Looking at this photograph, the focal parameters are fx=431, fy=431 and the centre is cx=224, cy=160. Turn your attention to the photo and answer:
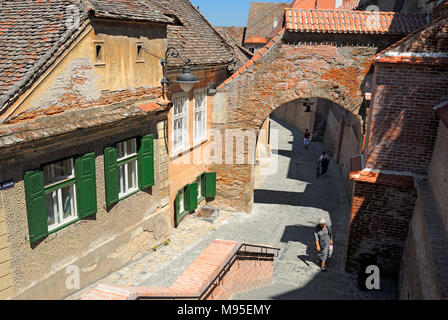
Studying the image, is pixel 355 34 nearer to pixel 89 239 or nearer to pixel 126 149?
pixel 126 149

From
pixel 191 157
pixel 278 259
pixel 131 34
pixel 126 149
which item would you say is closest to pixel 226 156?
pixel 191 157

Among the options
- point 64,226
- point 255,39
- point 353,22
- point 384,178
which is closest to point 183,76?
point 64,226

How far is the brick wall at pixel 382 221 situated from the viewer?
10.5 metres

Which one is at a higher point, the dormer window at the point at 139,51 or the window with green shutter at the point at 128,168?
the dormer window at the point at 139,51

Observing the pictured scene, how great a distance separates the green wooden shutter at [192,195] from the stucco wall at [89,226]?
1.60 metres

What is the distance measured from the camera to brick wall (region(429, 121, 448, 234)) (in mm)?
7461

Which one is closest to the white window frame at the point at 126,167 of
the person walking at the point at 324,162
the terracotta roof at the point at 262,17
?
the person walking at the point at 324,162

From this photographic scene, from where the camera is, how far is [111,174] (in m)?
9.76

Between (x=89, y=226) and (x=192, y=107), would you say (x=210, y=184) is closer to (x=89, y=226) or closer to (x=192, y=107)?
(x=192, y=107)

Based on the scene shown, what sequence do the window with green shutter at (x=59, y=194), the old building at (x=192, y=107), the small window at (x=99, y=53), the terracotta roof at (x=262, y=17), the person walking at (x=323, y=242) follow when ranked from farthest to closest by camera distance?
1. the terracotta roof at (x=262, y=17)
2. the old building at (x=192, y=107)
3. the person walking at (x=323, y=242)
4. the small window at (x=99, y=53)
5. the window with green shutter at (x=59, y=194)

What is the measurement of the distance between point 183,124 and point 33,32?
19.0 ft

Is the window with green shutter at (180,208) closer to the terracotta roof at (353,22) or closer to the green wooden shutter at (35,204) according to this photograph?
the green wooden shutter at (35,204)

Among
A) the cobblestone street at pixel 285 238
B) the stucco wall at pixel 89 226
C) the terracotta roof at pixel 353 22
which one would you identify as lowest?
the cobblestone street at pixel 285 238

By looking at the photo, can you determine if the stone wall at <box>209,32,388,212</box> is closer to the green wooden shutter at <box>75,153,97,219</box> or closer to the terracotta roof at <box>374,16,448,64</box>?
the terracotta roof at <box>374,16,448,64</box>
